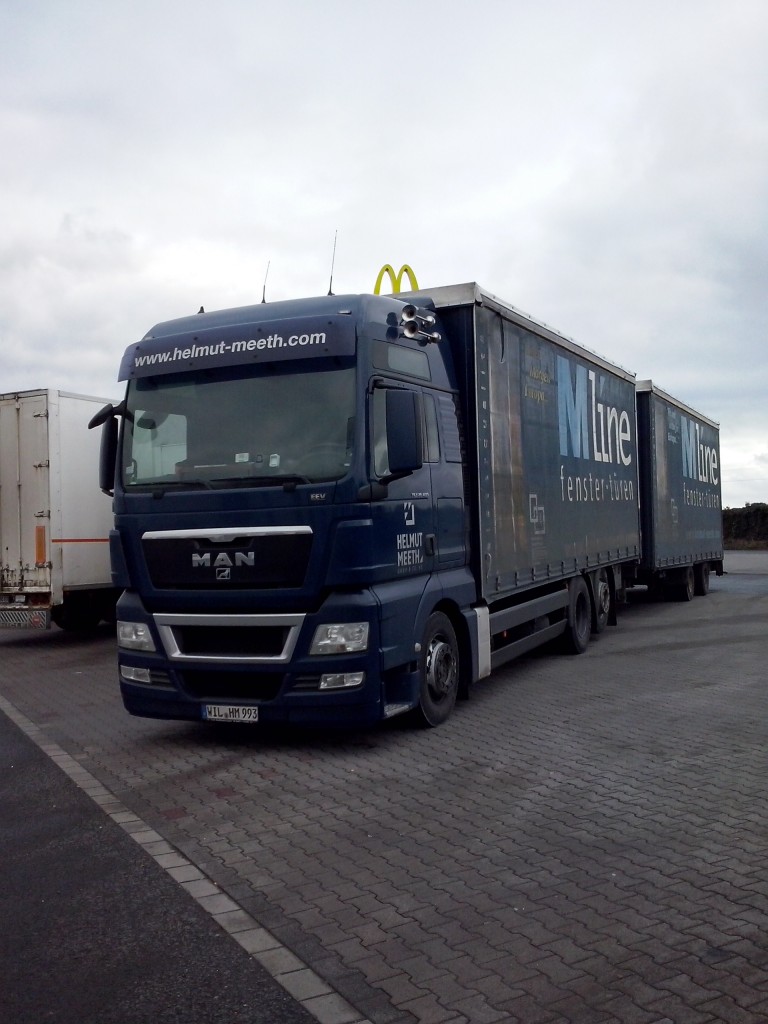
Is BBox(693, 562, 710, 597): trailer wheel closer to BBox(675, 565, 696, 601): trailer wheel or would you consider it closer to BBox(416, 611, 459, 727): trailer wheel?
BBox(675, 565, 696, 601): trailer wheel

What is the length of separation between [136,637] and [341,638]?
5.73ft

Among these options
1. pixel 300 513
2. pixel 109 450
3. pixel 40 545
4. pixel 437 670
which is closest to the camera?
pixel 300 513

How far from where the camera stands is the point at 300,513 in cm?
710

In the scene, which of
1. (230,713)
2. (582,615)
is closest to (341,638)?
(230,713)

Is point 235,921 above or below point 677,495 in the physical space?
below

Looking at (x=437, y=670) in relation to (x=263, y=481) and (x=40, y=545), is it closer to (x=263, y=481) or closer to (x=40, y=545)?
(x=263, y=481)

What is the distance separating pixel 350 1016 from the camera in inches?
140

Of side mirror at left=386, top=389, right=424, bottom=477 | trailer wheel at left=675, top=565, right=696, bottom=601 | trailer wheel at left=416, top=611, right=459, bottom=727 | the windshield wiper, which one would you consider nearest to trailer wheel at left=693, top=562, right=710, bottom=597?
trailer wheel at left=675, top=565, right=696, bottom=601

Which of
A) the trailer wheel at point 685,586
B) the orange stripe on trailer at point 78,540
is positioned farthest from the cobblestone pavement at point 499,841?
the trailer wheel at point 685,586

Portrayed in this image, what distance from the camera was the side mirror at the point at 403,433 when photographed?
23.5ft

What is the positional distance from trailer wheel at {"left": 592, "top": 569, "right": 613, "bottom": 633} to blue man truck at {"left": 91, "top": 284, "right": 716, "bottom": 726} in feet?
17.4

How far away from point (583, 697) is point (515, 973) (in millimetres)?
6063

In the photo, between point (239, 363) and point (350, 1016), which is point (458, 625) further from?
point (350, 1016)

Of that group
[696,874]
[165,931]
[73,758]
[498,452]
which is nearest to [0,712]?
[73,758]
